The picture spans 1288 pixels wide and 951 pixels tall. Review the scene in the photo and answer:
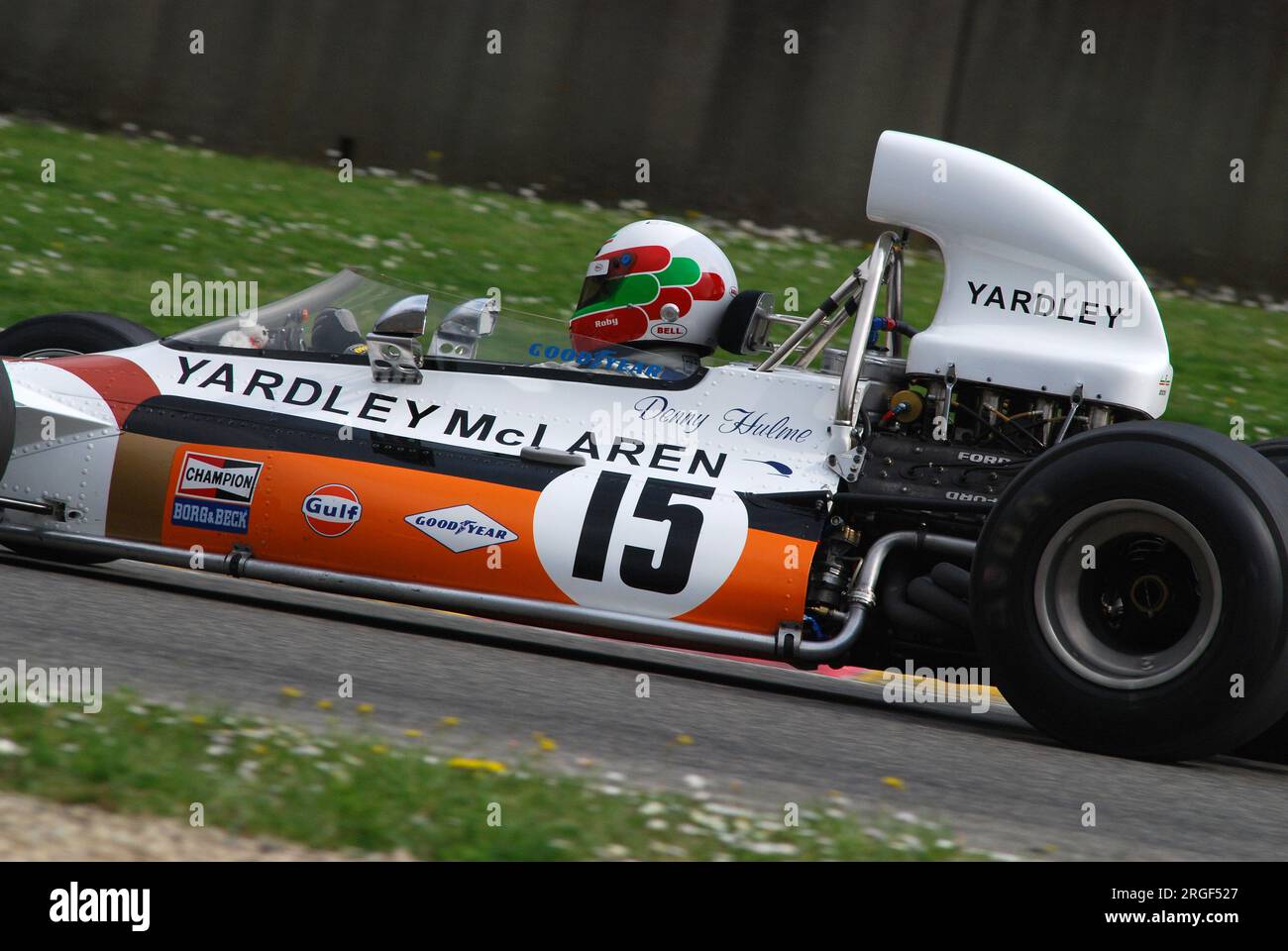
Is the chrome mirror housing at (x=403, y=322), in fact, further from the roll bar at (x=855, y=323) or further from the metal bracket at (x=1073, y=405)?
the metal bracket at (x=1073, y=405)

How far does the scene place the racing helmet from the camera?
634 centimetres

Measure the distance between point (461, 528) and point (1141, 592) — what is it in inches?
94.0

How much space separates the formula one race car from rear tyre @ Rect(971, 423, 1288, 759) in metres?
0.01

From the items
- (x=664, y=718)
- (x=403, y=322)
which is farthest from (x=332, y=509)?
A: (x=664, y=718)

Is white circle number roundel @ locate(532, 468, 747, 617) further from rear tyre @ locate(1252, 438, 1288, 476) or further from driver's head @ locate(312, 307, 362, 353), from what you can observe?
rear tyre @ locate(1252, 438, 1288, 476)

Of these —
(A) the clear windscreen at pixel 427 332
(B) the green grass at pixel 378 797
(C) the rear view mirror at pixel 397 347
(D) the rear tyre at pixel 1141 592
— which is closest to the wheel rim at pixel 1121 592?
(D) the rear tyre at pixel 1141 592

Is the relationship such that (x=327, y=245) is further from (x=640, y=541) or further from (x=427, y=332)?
(x=640, y=541)

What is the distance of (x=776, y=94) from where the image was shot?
17375mm

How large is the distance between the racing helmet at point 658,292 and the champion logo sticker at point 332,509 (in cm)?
111

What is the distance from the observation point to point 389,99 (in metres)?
16.9

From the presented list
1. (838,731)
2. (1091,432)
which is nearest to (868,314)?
(1091,432)

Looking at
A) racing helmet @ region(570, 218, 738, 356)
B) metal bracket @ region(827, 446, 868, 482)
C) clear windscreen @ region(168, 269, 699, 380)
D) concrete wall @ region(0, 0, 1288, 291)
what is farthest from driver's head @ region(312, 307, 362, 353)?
concrete wall @ region(0, 0, 1288, 291)

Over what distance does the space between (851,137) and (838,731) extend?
13.3 meters

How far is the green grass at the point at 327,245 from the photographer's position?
38.2 ft
